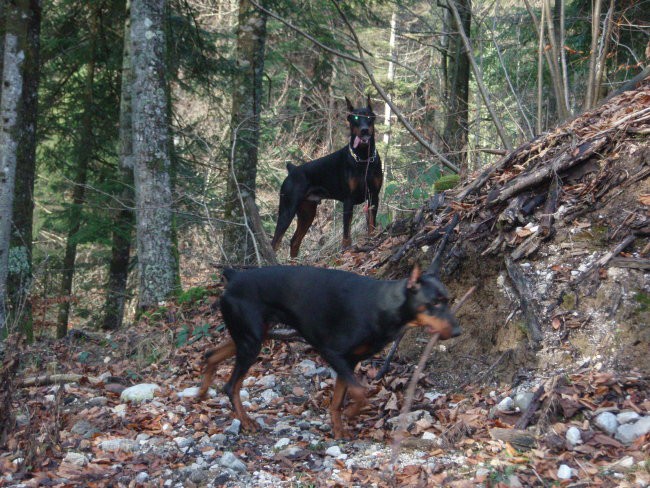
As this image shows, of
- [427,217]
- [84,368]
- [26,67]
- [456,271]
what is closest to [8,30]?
[26,67]

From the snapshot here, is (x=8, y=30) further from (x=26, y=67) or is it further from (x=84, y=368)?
(x=84, y=368)

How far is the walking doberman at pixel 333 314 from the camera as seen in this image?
4.62 meters

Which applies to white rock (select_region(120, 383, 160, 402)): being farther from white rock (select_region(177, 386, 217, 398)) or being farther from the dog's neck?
the dog's neck

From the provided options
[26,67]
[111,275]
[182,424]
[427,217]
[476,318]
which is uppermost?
[26,67]

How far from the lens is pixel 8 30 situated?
31.0 ft

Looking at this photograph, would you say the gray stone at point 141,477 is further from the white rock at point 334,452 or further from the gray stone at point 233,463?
the white rock at point 334,452

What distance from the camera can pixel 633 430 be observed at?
4176mm

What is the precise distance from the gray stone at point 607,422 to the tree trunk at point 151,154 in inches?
241

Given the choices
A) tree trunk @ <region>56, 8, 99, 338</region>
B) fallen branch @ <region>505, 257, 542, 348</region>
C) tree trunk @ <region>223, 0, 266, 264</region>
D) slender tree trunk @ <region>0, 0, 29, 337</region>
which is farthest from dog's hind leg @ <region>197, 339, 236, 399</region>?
tree trunk @ <region>56, 8, 99, 338</region>

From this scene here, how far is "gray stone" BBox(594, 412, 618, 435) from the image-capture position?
428 cm

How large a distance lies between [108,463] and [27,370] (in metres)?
3.25

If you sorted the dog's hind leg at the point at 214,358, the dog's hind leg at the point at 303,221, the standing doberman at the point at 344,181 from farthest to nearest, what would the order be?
the dog's hind leg at the point at 303,221 → the standing doberman at the point at 344,181 → the dog's hind leg at the point at 214,358

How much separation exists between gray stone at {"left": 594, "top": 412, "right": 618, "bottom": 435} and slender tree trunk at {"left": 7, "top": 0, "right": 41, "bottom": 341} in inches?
302

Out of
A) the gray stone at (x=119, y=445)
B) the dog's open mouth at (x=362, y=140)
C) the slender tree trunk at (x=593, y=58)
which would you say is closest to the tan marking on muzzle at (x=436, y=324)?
the gray stone at (x=119, y=445)
